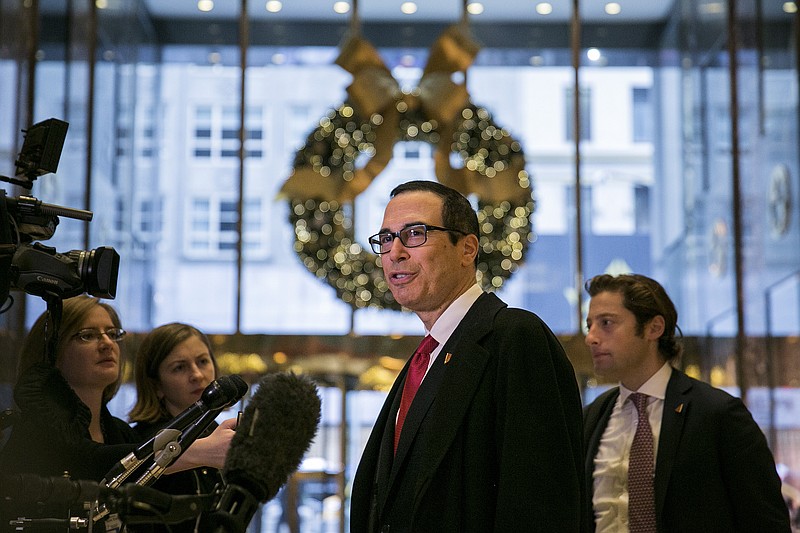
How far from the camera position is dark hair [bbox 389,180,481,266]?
2.44 m

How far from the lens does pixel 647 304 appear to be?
317 cm

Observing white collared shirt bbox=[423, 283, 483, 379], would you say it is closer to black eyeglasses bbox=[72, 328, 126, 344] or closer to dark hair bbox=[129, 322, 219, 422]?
black eyeglasses bbox=[72, 328, 126, 344]

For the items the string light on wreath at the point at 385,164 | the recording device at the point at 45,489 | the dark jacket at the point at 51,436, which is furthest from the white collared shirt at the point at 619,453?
the string light on wreath at the point at 385,164

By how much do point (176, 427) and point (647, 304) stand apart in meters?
1.60

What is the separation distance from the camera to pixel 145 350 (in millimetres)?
3250

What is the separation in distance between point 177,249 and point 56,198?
1.65 m

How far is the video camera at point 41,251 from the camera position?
2.15 metres

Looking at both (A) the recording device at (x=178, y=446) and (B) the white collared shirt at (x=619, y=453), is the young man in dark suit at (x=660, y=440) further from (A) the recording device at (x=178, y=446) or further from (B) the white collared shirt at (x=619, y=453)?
(A) the recording device at (x=178, y=446)

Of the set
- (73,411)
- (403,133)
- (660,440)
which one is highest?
(403,133)

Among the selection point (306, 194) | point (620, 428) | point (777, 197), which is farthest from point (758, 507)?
point (306, 194)

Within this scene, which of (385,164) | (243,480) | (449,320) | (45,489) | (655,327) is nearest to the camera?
(243,480)

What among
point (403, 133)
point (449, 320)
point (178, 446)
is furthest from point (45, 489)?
point (403, 133)

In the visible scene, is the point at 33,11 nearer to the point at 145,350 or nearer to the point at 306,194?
the point at 306,194

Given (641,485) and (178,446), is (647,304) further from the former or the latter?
(178,446)
